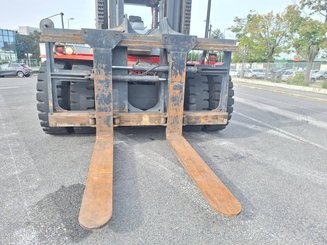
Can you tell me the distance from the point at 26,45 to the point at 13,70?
3461cm

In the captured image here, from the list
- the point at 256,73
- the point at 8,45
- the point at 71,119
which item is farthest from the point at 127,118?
the point at 8,45

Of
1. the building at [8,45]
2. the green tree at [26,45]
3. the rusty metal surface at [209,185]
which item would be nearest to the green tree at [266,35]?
the rusty metal surface at [209,185]

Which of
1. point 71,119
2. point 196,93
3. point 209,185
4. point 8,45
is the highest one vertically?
point 8,45

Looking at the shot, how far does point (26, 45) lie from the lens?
5475 centimetres

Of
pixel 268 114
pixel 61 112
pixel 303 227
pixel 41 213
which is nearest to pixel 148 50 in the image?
pixel 61 112

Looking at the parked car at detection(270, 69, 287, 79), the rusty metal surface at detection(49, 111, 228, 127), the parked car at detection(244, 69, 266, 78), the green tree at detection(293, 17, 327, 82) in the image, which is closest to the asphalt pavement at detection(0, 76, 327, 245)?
the rusty metal surface at detection(49, 111, 228, 127)

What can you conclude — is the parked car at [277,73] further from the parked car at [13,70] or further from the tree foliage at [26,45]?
the tree foliage at [26,45]

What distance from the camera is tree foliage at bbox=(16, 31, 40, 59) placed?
177ft

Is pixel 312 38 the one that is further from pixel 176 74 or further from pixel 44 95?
pixel 44 95

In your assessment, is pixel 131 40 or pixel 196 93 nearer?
pixel 131 40

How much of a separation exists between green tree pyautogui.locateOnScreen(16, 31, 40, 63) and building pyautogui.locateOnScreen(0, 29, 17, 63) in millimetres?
2384

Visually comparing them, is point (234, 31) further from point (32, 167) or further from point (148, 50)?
point (32, 167)

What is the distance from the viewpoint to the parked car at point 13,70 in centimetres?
2477

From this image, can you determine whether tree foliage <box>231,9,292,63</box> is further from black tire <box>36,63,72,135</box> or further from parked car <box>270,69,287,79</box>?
black tire <box>36,63,72,135</box>
